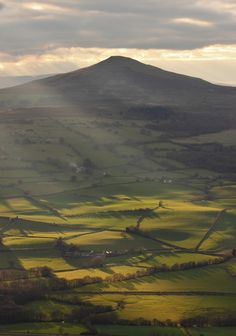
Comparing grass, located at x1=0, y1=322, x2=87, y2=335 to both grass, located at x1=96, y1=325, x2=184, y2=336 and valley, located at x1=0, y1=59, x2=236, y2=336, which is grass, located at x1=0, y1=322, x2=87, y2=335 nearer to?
valley, located at x1=0, y1=59, x2=236, y2=336

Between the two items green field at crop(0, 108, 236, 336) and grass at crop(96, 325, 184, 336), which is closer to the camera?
grass at crop(96, 325, 184, 336)

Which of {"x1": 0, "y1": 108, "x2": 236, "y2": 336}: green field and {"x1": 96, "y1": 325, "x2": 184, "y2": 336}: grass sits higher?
{"x1": 96, "y1": 325, "x2": 184, "y2": 336}: grass

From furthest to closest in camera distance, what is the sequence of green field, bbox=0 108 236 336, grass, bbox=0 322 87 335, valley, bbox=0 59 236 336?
green field, bbox=0 108 236 336
valley, bbox=0 59 236 336
grass, bbox=0 322 87 335

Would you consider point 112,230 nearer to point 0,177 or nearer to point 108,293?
point 108,293

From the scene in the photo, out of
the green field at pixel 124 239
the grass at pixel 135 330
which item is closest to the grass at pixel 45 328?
the green field at pixel 124 239

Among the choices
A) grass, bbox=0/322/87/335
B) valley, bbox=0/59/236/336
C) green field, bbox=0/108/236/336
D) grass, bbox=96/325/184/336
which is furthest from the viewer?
green field, bbox=0/108/236/336

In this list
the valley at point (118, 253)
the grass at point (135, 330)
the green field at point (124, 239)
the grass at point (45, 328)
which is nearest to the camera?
the grass at point (135, 330)

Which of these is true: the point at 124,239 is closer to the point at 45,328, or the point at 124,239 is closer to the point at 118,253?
the point at 118,253

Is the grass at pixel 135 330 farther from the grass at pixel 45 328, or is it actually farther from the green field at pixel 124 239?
the grass at pixel 45 328

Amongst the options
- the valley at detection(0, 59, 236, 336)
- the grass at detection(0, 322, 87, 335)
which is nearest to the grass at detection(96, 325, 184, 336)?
the valley at detection(0, 59, 236, 336)

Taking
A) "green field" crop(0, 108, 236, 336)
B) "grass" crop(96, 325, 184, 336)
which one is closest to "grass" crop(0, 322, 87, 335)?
"green field" crop(0, 108, 236, 336)

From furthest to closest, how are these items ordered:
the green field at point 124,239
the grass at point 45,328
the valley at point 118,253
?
the green field at point 124,239 < the valley at point 118,253 < the grass at point 45,328
